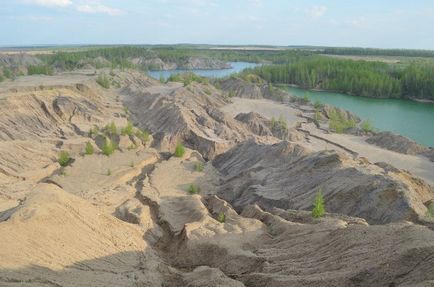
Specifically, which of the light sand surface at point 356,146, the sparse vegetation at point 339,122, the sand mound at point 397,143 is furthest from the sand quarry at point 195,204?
the sparse vegetation at point 339,122

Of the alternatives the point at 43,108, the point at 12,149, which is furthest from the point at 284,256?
the point at 43,108

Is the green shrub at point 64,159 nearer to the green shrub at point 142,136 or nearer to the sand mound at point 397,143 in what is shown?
the green shrub at point 142,136

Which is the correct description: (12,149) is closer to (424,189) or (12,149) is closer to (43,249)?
(43,249)

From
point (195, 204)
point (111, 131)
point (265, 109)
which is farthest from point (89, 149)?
point (265, 109)

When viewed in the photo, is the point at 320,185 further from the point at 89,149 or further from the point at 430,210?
the point at 89,149

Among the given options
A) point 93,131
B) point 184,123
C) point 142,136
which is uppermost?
point 184,123
